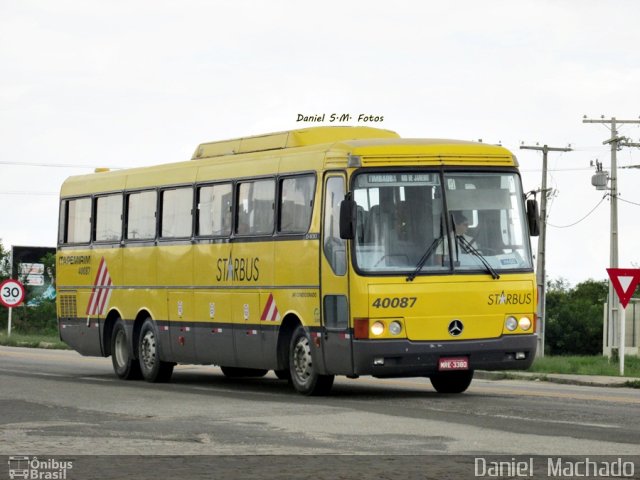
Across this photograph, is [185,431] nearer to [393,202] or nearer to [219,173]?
[393,202]

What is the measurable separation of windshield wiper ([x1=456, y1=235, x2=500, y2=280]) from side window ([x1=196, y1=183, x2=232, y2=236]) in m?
4.26

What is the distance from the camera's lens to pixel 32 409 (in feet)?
63.5

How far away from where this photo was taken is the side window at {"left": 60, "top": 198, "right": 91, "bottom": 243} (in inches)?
1150

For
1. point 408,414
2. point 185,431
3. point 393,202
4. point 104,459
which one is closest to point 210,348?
point 393,202

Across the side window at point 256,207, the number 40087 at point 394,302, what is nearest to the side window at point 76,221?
the side window at point 256,207

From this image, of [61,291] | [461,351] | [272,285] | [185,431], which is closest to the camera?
[185,431]

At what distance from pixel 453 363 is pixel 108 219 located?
364 inches

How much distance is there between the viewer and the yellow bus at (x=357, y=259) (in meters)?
20.9

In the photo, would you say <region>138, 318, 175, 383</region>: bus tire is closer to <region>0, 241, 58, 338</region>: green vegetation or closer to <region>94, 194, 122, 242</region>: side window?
<region>94, 194, 122, 242</region>: side window

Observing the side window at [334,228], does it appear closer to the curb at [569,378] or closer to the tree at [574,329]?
the curb at [569,378]

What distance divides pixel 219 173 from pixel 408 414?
7.25 m

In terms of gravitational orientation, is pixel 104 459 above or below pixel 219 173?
below

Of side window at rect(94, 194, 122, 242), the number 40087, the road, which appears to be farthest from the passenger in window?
side window at rect(94, 194, 122, 242)

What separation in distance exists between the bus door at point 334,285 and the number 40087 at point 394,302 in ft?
1.36
